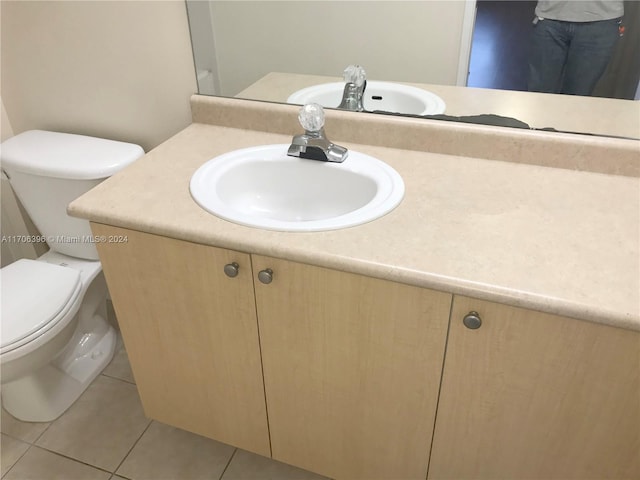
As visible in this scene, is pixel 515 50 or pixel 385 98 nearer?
pixel 515 50

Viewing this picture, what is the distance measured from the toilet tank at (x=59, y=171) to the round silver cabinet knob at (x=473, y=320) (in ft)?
3.61

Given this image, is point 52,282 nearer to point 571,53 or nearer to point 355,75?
point 355,75

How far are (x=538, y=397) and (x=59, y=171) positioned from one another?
1384 mm

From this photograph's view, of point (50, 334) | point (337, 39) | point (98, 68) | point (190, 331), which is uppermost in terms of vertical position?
point (337, 39)

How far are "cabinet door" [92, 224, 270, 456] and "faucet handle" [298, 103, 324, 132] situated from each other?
396mm

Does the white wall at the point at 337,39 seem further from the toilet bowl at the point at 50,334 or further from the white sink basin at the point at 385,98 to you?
the toilet bowl at the point at 50,334

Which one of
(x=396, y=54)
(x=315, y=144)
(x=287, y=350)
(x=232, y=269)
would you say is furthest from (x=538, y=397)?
(x=396, y=54)

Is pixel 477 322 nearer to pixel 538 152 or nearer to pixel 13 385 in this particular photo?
pixel 538 152

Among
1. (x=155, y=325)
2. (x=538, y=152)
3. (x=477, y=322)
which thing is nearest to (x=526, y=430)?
(x=477, y=322)

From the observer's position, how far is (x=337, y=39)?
1.30 meters

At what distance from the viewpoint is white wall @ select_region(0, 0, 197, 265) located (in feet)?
4.72

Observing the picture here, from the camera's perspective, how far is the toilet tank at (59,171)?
1497 millimetres

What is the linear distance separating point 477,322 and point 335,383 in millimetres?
358

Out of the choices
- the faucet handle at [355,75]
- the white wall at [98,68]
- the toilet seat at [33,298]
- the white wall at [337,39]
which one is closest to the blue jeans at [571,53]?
the white wall at [337,39]
